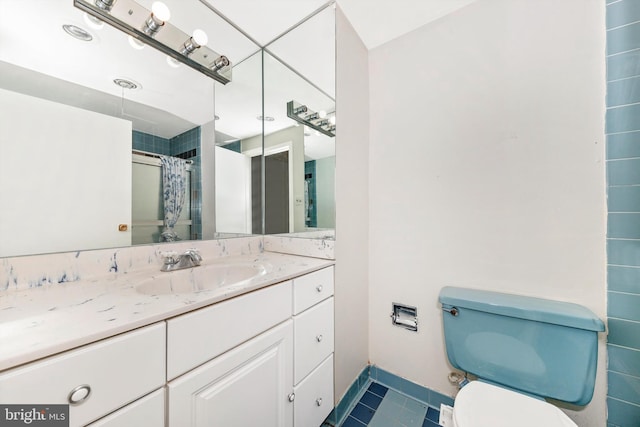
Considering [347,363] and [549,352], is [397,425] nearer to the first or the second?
[347,363]

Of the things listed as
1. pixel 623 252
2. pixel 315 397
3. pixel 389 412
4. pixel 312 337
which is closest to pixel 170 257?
pixel 312 337

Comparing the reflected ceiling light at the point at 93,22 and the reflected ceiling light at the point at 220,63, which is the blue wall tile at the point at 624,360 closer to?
the reflected ceiling light at the point at 220,63

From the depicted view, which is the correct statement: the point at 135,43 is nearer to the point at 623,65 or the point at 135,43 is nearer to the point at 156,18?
the point at 156,18

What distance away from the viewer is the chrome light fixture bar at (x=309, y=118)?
139 cm

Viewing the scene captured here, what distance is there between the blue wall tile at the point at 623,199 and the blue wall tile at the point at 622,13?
66 centimetres

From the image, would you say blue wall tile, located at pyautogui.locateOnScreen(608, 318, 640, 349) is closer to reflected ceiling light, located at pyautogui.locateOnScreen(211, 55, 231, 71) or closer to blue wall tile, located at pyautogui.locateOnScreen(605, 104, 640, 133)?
blue wall tile, located at pyautogui.locateOnScreen(605, 104, 640, 133)

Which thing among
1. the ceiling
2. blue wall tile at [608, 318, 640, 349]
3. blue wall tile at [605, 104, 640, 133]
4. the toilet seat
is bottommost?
the toilet seat

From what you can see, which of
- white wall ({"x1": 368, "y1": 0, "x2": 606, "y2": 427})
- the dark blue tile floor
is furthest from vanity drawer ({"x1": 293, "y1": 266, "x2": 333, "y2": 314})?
the dark blue tile floor

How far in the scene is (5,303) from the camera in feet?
2.11

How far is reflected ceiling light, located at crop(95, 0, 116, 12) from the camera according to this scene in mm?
943

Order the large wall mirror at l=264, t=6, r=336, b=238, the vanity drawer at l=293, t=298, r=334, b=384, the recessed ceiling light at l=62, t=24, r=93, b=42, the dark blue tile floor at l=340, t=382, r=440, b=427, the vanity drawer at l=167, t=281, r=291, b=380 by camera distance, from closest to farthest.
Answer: the vanity drawer at l=167, t=281, r=291, b=380, the recessed ceiling light at l=62, t=24, r=93, b=42, the vanity drawer at l=293, t=298, r=334, b=384, the dark blue tile floor at l=340, t=382, r=440, b=427, the large wall mirror at l=264, t=6, r=336, b=238

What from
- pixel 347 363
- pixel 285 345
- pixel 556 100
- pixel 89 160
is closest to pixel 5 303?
pixel 89 160

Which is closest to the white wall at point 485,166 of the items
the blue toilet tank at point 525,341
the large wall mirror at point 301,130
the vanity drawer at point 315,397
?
the blue toilet tank at point 525,341

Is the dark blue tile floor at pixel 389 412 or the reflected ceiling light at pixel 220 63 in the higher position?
the reflected ceiling light at pixel 220 63
